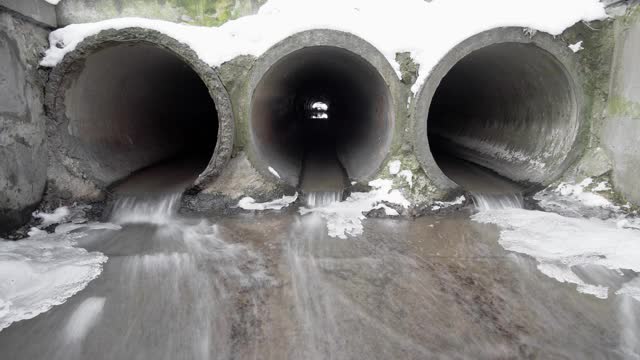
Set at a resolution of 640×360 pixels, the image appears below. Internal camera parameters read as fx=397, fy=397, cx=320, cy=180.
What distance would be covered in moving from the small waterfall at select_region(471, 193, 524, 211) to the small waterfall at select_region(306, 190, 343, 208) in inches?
79.8

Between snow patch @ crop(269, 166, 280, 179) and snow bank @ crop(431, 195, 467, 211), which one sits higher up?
snow patch @ crop(269, 166, 280, 179)

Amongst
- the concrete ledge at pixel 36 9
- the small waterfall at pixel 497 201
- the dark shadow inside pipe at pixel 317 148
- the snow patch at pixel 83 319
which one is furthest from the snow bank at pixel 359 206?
the concrete ledge at pixel 36 9

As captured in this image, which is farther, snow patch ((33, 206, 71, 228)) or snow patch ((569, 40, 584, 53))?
snow patch ((569, 40, 584, 53))

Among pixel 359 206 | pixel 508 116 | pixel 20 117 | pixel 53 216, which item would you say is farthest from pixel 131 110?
pixel 508 116

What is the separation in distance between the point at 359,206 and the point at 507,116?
Answer: 3901 mm

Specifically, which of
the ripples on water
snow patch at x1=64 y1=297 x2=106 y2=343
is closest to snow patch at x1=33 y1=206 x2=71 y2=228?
the ripples on water

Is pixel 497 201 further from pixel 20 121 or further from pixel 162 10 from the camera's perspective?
pixel 20 121

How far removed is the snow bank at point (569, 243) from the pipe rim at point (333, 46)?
185 centimetres

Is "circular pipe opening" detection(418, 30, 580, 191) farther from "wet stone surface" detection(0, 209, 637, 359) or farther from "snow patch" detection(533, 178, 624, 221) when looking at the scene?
"wet stone surface" detection(0, 209, 637, 359)

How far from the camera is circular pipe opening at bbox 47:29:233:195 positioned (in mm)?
5309

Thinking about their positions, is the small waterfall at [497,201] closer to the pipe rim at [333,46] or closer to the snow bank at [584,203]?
the snow bank at [584,203]

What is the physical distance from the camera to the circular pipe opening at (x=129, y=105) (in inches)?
209

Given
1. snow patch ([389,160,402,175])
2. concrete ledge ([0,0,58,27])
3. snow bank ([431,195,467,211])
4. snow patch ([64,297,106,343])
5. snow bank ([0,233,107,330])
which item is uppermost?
concrete ledge ([0,0,58,27])

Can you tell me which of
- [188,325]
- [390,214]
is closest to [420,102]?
[390,214]
